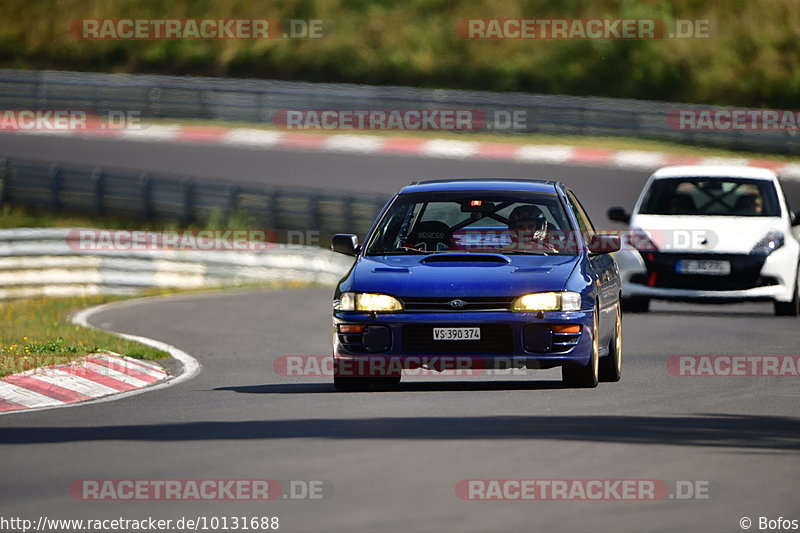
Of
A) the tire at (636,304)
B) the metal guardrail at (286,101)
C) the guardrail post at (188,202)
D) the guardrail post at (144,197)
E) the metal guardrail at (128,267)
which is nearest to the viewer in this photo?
the tire at (636,304)

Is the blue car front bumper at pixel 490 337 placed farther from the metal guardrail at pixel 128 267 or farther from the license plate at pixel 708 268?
the metal guardrail at pixel 128 267

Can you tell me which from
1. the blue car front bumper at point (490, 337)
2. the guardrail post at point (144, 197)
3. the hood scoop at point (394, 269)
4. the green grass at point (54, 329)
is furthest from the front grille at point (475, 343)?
the guardrail post at point (144, 197)

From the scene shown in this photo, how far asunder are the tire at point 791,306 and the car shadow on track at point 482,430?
8286 mm

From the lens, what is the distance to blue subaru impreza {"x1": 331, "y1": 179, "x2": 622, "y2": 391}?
11.5 m

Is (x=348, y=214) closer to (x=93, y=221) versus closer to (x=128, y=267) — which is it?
(x=93, y=221)

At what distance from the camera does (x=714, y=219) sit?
18641 millimetres

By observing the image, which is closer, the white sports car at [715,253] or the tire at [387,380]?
the tire at [387,380]

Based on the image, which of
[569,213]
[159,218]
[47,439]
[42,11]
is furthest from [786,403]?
[42,11]

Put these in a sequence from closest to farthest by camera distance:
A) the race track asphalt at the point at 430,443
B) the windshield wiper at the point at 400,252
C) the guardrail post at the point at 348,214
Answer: the race track asphalt at the point at 430,443, the windshield wiper at the point at 400,252, the guardrail post at the point at 348,214

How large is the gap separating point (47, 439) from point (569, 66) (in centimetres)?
3520

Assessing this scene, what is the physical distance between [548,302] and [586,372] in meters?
0.72

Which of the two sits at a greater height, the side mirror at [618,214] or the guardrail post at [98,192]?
the guardrail post at [98,192]

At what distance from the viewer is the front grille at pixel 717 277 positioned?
59.9 ft

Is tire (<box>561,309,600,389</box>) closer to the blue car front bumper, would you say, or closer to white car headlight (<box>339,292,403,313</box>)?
the blue car front bumper
